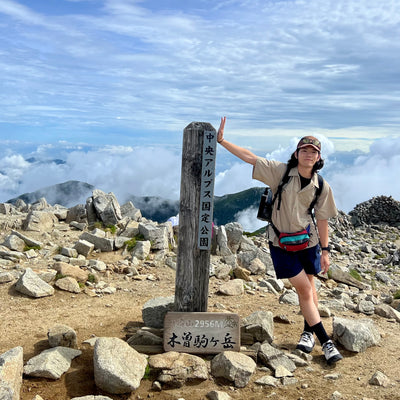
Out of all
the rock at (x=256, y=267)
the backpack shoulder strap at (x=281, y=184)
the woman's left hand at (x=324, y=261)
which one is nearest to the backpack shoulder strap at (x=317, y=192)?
the backpack shoulder strap at (x=281, y=184)

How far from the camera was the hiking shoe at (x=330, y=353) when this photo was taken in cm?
715

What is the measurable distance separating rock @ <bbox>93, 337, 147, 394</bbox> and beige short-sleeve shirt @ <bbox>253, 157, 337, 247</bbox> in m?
2.88

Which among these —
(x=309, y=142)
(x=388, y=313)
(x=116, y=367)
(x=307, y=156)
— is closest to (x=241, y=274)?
(x=388, y=313)

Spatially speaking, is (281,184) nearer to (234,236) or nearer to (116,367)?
(116,367)

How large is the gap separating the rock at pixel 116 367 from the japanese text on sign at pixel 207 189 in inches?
81.5

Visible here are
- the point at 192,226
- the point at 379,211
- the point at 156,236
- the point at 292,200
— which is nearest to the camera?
the point at 292,200

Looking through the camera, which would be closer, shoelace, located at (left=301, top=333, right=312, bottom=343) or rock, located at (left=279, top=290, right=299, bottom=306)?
shoelace, located at (left=301, top=333, right=312, bottom=343)

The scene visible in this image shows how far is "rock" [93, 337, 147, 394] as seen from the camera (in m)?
5.99

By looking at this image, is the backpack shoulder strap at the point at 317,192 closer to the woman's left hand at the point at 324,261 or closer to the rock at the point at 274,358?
the woman's left hand at the point at 324,261

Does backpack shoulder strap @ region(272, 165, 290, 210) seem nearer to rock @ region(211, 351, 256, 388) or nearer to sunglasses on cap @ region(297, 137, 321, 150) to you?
sunglasses on cap @ region(297, 137, 321, 150)

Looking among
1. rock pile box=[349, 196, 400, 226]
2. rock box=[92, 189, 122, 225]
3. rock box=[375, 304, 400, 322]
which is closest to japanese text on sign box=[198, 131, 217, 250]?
rock box=[375, 304, 400, 322]

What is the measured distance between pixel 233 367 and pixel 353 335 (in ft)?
8.58

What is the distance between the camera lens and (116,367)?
6.08 m

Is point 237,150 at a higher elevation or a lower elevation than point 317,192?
higher
